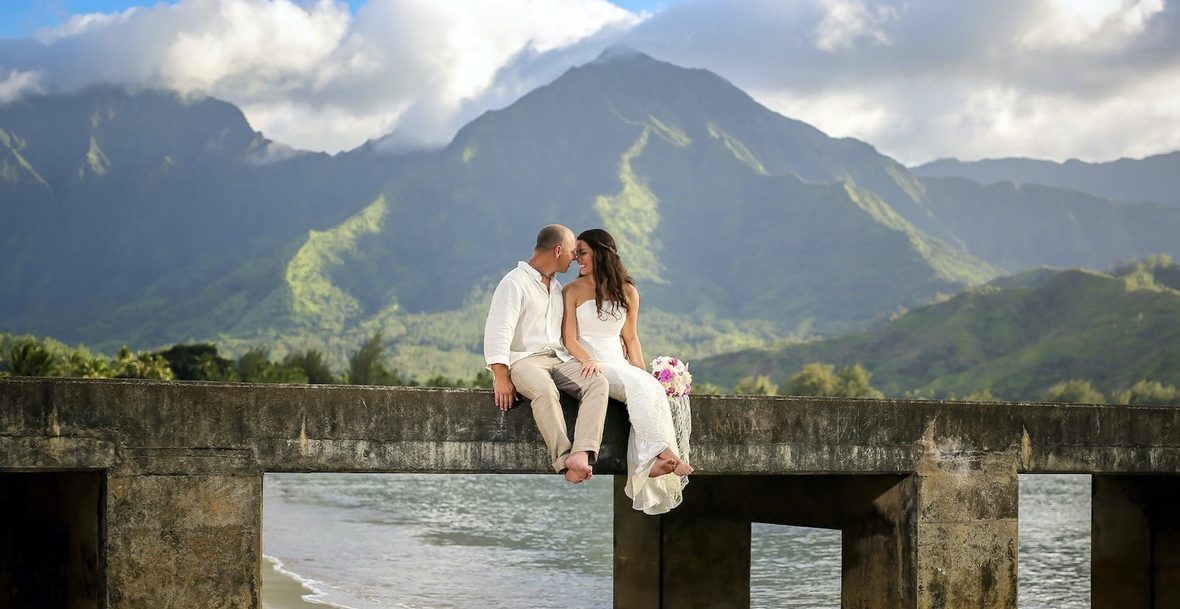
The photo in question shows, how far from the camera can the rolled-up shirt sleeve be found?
26.8 feet

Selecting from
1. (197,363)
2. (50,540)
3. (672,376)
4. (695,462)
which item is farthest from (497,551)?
(197,363)

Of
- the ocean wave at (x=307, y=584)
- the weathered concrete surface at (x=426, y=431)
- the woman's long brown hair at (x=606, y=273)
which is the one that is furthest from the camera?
the ocean wave at (x=307, y=584)

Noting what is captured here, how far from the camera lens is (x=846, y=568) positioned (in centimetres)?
1098

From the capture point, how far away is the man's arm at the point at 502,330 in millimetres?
8180

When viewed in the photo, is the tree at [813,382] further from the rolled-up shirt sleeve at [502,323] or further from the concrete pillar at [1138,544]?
the rolled-up shirt sleeve at [502,323]

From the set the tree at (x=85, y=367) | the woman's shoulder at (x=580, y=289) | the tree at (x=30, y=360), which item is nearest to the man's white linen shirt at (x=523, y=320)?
the woman's shoulder at (x=580, y=289)

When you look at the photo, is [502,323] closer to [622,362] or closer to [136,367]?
[622,362]

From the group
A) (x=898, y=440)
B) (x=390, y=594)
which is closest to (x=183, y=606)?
(x=898, y=440)

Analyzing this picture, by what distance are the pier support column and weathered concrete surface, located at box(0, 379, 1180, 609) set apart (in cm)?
1

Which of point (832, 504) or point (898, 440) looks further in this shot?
point (832, 504)

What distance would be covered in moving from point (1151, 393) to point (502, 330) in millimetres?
152068

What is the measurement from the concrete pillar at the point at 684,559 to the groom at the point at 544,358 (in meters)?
5.34

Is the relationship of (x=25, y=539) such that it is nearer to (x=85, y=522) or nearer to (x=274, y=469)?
(x=85, y=522)

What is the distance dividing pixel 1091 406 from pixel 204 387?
7.07 m
